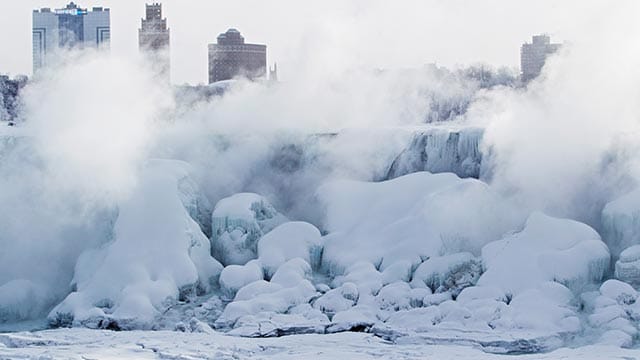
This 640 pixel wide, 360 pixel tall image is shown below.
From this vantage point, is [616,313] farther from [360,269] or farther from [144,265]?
[144,265]

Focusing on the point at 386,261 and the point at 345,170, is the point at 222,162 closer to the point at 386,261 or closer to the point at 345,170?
the point at 345,170

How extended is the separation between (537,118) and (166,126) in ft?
29.8

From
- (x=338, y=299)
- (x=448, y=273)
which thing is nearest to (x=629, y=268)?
(x=448, y=273)

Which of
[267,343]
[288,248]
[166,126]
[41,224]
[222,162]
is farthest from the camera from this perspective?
[166,126]

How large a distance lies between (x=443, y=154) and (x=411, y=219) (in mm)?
3183

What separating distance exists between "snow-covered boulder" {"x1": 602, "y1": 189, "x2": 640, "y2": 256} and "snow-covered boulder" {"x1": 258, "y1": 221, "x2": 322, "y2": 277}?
17.8 ft

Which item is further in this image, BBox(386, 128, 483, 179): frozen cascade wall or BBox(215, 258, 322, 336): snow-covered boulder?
BBox(386, 128, 483, 179): frozen cascade wall

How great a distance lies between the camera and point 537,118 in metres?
23.1

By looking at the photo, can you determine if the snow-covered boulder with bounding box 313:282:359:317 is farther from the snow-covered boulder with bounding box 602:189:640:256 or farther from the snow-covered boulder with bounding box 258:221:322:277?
the snow-covered boulder with bounding box 602:189:640:256

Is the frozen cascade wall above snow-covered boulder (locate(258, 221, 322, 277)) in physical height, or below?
above

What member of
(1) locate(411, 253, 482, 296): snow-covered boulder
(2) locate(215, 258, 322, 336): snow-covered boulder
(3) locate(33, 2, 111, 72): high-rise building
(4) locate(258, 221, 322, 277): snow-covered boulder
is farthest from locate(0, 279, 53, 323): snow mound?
(3) locate(33, 2, 111, 72): high-rise building

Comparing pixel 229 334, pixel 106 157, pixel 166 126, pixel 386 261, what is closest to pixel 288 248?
pixel 386 261

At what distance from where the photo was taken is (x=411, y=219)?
2127cm

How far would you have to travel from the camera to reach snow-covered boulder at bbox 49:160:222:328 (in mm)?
19609
